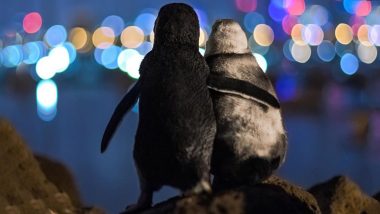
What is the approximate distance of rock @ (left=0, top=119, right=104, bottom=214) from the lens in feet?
3.09

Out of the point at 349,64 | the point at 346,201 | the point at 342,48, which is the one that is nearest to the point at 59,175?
the point at 346,201

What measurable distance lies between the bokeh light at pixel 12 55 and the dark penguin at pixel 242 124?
731 cm

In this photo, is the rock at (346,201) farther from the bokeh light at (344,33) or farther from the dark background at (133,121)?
the bokeh light at (344,33)

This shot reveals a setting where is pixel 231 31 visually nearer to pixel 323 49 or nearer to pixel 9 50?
pixel 9 50

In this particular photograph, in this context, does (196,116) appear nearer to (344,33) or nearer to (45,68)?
(45,68)

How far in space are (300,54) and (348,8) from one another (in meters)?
0.71

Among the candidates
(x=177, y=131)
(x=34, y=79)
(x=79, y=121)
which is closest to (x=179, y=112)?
(x=177, y=131)

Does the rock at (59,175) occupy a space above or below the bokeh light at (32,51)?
above

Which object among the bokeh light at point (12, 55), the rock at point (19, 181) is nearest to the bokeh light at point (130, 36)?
the bokeh light at point (12, 55)

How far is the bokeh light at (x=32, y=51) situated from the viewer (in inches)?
325

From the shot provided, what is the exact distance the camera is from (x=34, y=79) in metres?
7.02

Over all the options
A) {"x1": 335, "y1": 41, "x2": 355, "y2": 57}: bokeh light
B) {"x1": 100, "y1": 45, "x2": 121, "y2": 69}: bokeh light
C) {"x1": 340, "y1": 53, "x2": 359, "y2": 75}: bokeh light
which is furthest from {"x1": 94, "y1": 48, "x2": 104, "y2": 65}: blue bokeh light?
{"x1": 335, "y1": 41, "x2": 355, "y2": 57}: bokeh light

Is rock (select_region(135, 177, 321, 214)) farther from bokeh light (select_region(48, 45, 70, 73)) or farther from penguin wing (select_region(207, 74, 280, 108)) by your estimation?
bokeh light (select_region(48, 45, 70, 73))

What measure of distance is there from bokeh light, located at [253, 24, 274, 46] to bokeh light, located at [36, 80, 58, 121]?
2.15 meters
